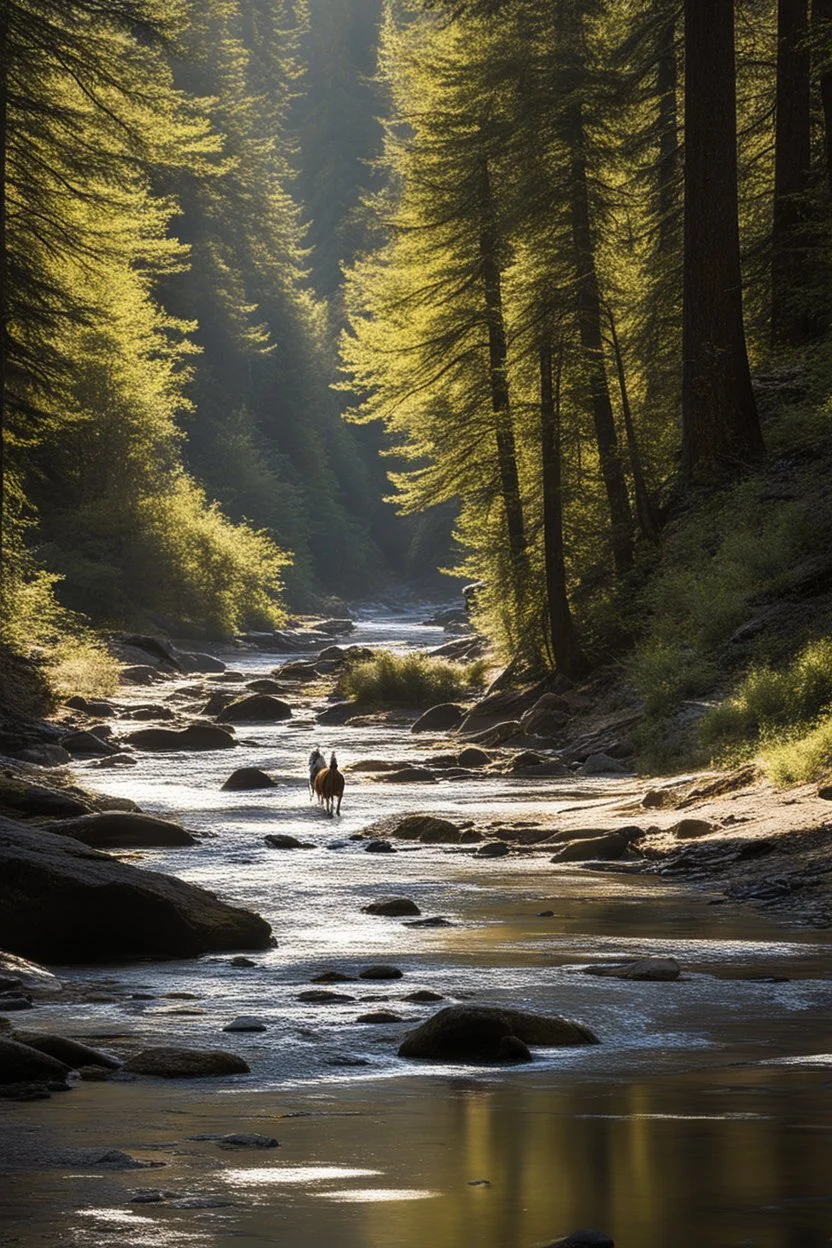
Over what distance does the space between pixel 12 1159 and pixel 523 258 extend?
71.1ft

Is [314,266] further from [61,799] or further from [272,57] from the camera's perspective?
[61,799]

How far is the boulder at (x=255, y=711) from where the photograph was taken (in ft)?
89.7

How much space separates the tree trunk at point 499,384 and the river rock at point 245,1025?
1929 centimetres

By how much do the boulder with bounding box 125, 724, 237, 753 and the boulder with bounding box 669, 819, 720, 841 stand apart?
455 inches

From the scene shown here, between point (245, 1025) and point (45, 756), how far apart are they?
14.0m

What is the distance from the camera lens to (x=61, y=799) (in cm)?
1297

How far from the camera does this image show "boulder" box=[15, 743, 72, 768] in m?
19.7

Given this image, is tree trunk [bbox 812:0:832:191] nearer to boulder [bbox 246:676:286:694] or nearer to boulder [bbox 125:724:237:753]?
boulder [bbox 125:724:237:753]

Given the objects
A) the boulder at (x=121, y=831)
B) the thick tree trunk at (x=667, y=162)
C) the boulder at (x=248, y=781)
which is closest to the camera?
the boulder at (x=121, y=831)

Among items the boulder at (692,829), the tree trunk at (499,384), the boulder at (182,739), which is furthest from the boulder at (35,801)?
the tree trunk at (499,384)

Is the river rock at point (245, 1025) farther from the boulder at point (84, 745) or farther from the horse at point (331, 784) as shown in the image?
the boulder at point (84, 745)

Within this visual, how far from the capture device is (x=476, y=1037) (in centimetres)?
611

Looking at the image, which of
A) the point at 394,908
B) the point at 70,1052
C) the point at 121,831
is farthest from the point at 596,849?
the point at 70,1052

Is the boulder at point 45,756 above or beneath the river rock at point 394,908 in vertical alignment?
above
